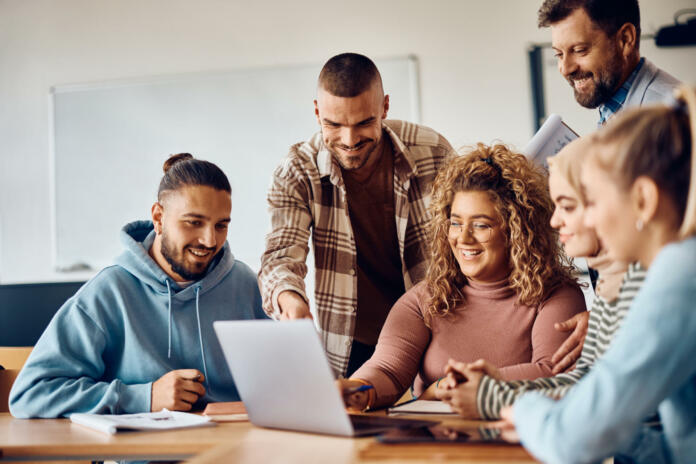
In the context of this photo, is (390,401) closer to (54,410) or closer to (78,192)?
(54,410)

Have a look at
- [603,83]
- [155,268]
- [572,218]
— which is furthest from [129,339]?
[603,83]

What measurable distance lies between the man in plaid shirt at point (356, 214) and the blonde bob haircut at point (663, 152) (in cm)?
103

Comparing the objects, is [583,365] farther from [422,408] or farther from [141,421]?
[141,421]

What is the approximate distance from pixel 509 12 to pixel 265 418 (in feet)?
10.1

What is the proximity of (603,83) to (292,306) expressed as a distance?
3.64 ft

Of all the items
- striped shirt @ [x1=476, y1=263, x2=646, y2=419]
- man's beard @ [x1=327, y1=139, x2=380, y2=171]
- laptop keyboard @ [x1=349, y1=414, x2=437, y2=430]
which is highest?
man's beard @ [x1=327, y1=139, x2=380, y2=171]

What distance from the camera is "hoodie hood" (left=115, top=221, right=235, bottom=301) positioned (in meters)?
1.84

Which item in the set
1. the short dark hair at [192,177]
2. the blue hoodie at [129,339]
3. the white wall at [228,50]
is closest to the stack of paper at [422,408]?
the blue hoodie at [129,339]

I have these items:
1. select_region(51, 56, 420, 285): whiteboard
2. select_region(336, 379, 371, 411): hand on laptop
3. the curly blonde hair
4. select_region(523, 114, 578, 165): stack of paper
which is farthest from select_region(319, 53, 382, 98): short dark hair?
select_region(51, 56, 420, 285): whiteboard

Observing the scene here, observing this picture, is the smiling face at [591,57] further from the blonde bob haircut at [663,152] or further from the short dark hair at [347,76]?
the blonde bob haircut at [663,152]

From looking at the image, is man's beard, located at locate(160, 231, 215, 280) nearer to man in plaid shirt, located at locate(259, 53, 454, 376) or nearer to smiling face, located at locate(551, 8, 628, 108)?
man in plaid shirt, located at locate(259, 53, 454, 376)

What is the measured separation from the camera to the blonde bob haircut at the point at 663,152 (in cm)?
92

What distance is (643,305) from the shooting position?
889 millimetres

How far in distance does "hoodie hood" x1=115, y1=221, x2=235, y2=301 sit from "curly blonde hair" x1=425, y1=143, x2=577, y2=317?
1.95 ft
